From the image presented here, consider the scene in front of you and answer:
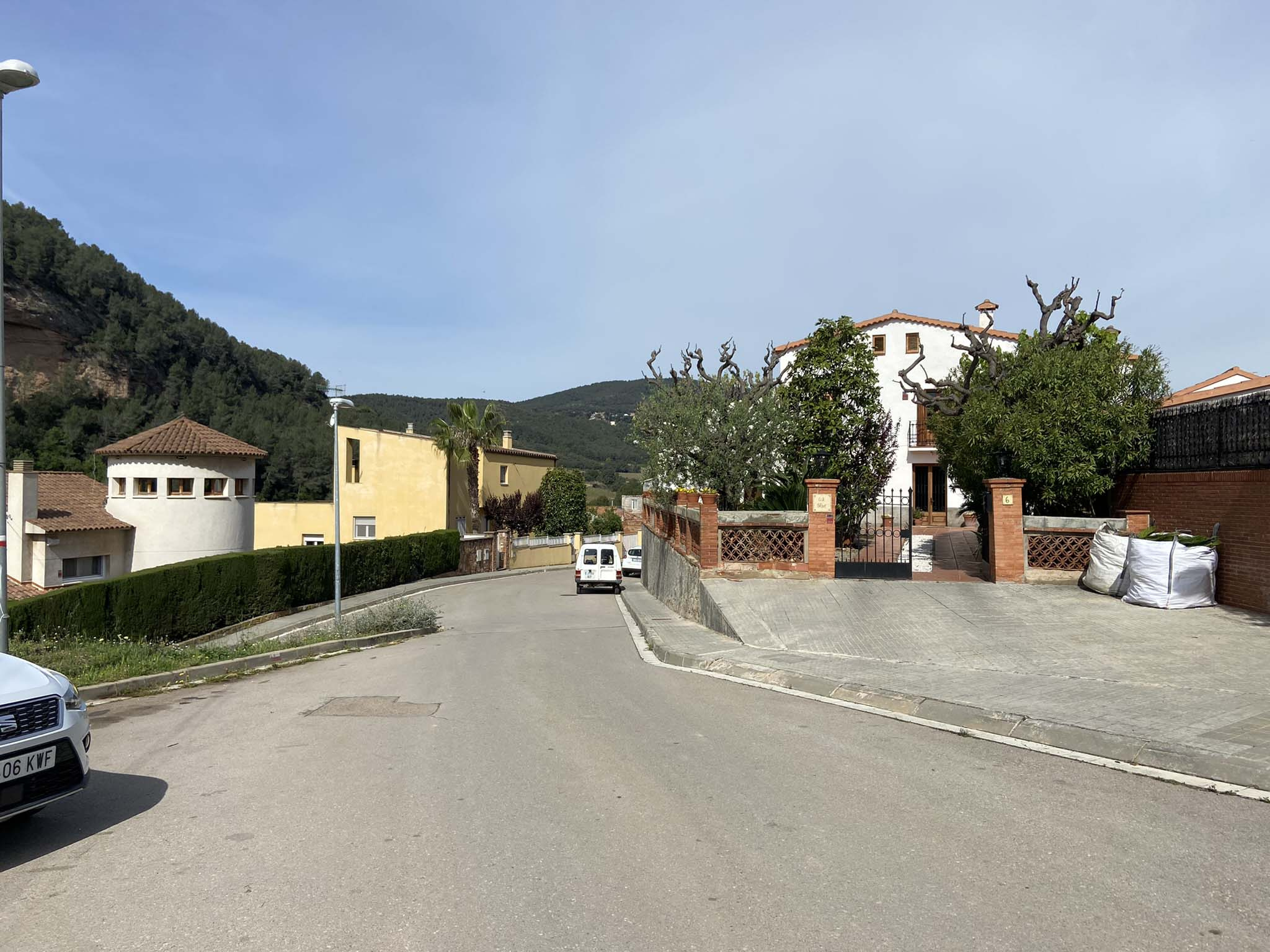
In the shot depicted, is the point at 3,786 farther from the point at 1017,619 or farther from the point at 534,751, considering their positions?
the point at 1017,619

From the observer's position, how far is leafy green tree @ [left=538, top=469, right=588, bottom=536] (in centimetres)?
6188

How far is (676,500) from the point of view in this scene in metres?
23.5

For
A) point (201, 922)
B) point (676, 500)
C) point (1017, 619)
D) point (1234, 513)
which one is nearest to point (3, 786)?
point (201, 922)

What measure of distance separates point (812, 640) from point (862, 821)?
7364 millimetres

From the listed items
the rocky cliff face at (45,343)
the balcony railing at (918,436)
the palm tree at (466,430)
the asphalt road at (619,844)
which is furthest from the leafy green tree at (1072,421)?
the rocky cliff face at (45,343)

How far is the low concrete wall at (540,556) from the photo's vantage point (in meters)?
55.4

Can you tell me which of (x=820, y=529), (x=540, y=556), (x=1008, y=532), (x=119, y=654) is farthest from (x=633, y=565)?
(x=119, y=654)

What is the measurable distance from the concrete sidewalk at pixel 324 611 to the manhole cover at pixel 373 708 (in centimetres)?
913

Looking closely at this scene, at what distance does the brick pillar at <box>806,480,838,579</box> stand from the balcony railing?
23.0 m

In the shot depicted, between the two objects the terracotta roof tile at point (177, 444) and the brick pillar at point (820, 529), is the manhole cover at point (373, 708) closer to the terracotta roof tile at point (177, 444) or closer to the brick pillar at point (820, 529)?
the brick pillar at point (820, 529)

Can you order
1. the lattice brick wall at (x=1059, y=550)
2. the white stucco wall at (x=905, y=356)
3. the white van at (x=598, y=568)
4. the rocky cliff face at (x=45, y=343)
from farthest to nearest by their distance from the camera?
the rocky cliff face at (x=45, y=343) < the white stucco wall at (x=905, y=356) < the white van at (x=598, y=568) < the lattice brick wall at (x=1059, y=550)

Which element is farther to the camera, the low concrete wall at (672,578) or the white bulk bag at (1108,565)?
the low concrete wall at (672,578)

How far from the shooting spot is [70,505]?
106 feet

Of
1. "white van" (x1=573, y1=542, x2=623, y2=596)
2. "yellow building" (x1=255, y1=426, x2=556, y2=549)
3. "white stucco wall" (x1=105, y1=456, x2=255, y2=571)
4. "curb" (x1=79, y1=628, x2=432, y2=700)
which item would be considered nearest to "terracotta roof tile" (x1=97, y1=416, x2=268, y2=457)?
"white stucco wall" (x1=105, y1=456, x2=255, y2=571)
